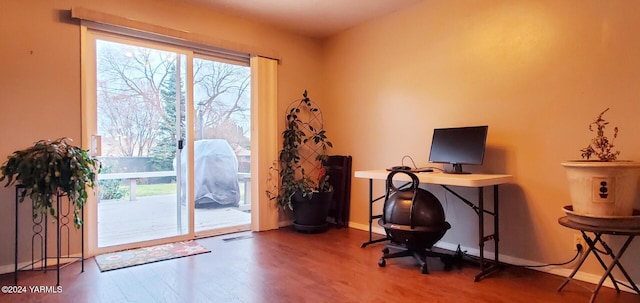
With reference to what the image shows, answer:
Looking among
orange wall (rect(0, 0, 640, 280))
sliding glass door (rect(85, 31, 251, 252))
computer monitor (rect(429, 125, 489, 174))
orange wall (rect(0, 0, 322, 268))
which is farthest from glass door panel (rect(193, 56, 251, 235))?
computer monitor (rect(429, 125, 489, 174))

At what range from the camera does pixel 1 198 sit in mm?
2807

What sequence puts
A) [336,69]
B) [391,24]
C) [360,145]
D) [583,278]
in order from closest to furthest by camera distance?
[583,278], [391,24], [360,145], [336,69]

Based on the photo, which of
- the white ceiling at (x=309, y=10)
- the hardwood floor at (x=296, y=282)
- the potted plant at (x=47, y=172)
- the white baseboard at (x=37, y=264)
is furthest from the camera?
the white ceiling at (x=309, y=10)

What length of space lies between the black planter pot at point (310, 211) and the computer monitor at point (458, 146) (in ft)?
4.60

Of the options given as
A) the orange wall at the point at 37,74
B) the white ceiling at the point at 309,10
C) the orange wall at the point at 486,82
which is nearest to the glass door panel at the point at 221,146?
the orange wall at the point at 486,82

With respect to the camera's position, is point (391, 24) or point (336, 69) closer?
point (391, 24)

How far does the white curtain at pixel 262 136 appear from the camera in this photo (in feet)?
13.9

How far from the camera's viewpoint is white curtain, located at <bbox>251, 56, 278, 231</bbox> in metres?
4.23

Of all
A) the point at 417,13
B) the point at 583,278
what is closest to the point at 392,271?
the point at 583,278

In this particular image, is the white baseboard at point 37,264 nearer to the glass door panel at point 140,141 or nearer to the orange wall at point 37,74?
the orange wall at point 37,74

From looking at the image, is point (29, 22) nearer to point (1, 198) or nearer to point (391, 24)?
point (1, 198)

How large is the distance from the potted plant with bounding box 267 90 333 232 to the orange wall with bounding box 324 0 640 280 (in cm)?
71

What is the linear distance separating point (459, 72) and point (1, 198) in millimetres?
3950

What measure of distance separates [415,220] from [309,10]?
247 cm
